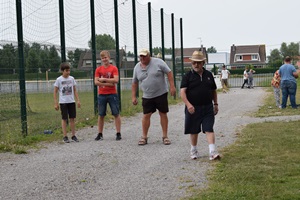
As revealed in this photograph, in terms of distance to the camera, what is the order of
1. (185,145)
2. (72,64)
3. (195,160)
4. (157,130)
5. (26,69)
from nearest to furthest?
(195,160)
(185,145)
(26,69)
(157,130)
(72,64)

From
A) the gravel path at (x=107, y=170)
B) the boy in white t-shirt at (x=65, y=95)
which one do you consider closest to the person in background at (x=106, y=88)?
the gravel path at (x=107, y=170)

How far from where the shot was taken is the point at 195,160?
802 centimetres

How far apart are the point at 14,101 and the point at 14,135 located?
0.78 m

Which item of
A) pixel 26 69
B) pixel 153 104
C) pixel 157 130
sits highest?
pixel 26 69

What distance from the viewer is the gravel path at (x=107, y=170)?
6227mm

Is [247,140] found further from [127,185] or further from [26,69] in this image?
[26,69]

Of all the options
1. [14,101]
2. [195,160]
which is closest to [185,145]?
[195,160]

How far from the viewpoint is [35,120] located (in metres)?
13.4

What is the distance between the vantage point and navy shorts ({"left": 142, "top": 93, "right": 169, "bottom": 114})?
9922 millimetres

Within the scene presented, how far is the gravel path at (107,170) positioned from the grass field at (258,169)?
272mm

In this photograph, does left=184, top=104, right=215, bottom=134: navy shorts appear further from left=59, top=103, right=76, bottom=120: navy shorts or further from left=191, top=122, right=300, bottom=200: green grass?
left=59, top=103, right=76, bottom=120: navy shorts

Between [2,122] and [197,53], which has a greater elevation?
[197,53]

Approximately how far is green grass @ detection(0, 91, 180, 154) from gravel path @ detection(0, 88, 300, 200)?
0.50m

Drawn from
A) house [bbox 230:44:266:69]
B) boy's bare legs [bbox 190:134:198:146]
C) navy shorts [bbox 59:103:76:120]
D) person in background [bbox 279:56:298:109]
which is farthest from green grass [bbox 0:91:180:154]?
house [bbox 230:44:266:69]
